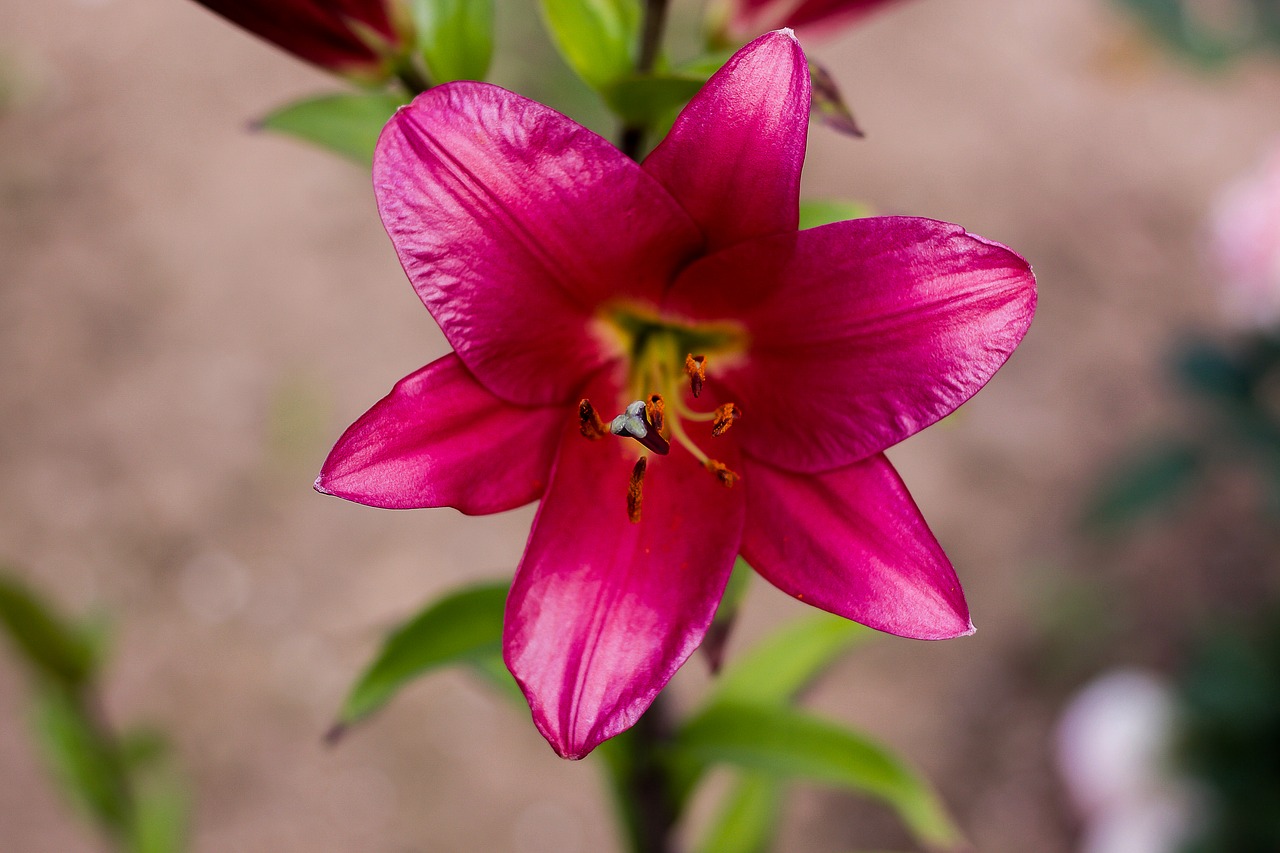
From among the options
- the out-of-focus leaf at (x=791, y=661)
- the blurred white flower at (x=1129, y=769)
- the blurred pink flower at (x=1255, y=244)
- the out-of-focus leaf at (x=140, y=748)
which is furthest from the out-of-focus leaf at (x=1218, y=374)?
the out-of-focus leaf at (x=140, y=748)

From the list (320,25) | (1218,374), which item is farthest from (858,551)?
(1218,374)

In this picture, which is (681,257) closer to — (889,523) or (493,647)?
(889,523)

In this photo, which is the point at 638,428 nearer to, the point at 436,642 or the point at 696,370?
the point at 696,370

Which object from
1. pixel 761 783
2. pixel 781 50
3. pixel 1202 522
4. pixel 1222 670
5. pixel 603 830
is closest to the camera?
pixel 781 50

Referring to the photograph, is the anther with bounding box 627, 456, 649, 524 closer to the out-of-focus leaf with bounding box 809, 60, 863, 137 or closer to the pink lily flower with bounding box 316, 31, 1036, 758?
the pink lily flower with bounding box 316, 31, 1036, 758

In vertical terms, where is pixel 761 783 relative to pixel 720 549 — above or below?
below

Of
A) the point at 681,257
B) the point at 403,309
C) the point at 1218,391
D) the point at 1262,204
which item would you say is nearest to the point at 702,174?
the point at 681,257

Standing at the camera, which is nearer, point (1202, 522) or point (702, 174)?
point (702, 174)
